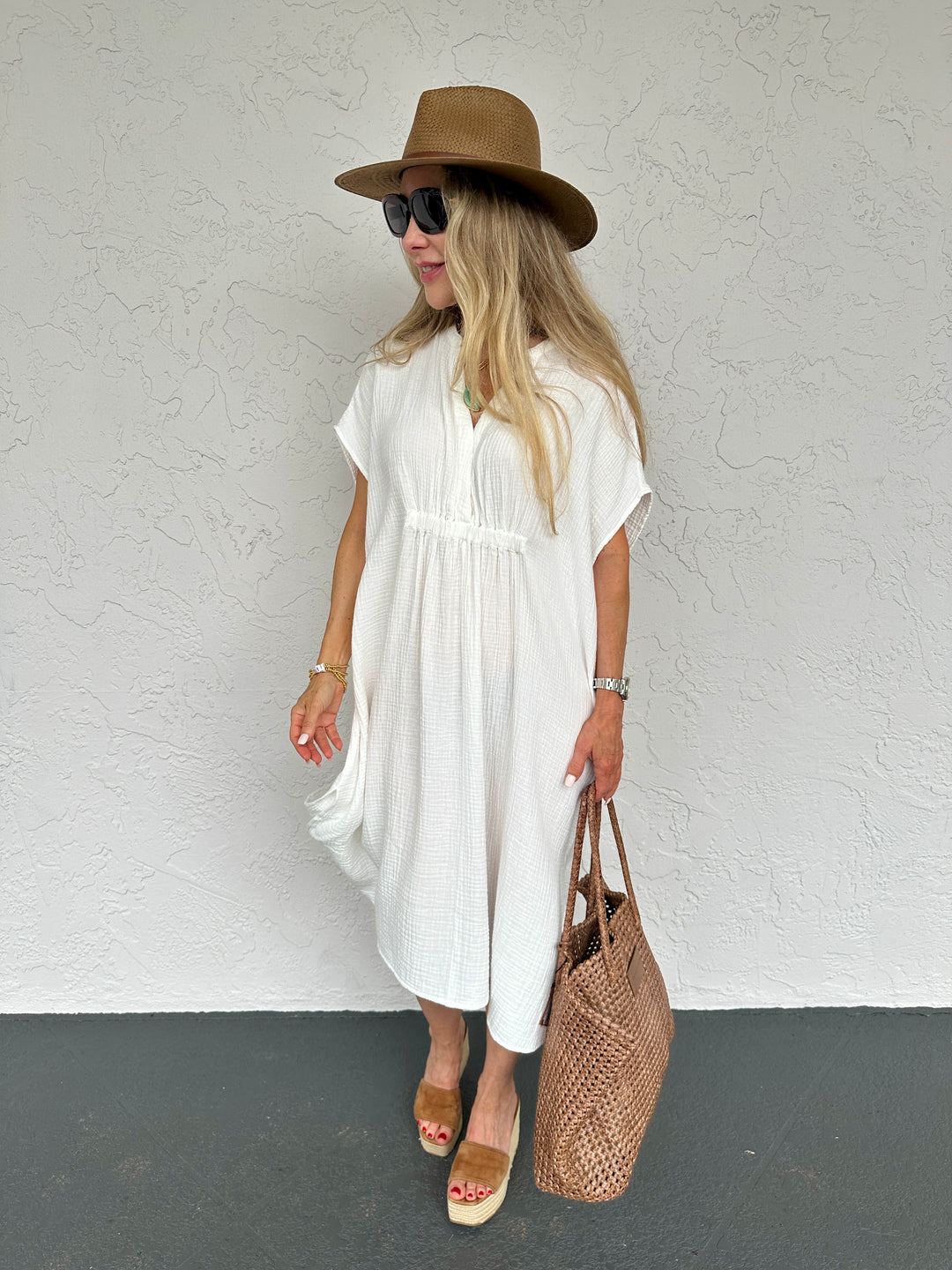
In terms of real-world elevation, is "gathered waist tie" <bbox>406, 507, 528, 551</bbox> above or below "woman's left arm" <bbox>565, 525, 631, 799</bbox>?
above

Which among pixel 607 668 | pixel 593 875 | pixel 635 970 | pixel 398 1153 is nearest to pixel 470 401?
pixel 607 668

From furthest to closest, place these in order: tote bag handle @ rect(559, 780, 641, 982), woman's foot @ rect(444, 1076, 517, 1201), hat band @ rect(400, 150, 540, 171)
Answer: woman's foot @ rect(444, 1076, 517, 1201), tote bag handle @ rect(559, 780, 641, 982), hat band @ rect(400, 150, 540, 171)

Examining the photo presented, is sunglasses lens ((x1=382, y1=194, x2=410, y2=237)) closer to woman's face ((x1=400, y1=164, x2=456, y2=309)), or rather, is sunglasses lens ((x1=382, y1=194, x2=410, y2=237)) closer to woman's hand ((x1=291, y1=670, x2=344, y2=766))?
woman's face ((x1=400, y1=164, x2=456, y2=309))

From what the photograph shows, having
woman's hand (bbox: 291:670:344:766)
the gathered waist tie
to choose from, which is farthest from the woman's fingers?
the gathered waist tie

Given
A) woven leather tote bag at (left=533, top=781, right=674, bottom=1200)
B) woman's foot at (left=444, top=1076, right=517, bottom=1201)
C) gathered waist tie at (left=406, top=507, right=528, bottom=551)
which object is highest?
gathered waist tie at (left=406, top=507, right=528, bottom=551)

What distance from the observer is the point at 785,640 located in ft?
7.36

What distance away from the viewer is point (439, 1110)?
6.33 feet

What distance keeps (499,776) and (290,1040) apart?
41.6 inches

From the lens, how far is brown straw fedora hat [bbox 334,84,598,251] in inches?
60.4

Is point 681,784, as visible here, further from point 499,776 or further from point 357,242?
point 357,242

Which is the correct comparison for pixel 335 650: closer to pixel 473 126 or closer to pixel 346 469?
pixel 346 469

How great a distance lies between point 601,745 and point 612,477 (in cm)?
50

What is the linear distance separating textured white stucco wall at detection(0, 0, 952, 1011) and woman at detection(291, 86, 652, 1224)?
1.40 feet

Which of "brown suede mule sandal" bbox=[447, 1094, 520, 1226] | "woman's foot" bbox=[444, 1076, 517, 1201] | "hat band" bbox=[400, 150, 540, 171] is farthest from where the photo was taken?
"woman's foot" bbox=[444, 1076, 517, 1201]
